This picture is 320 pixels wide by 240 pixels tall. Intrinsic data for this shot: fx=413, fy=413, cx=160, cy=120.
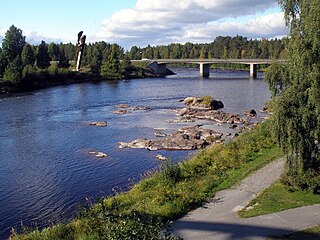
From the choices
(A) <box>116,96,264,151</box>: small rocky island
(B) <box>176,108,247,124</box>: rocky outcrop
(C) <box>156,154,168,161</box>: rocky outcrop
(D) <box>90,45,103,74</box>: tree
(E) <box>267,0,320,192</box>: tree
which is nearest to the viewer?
(E) <box>267,0,320,192</box>: tree

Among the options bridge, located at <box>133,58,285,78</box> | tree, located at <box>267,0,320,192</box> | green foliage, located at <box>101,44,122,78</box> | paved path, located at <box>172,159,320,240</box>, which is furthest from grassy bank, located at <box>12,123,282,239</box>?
green foliage, located at <box>101,44,122,78</box>

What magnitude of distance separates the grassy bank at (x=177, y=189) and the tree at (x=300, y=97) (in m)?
3.89

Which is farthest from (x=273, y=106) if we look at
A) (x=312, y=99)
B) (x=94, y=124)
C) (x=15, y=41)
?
(x=15, y=41)

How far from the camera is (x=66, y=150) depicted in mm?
36219

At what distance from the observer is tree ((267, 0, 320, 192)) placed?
660 inches

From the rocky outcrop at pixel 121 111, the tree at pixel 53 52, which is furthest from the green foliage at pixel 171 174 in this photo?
the tree at pixel 53 52

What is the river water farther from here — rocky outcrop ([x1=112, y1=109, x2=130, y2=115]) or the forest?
the forest

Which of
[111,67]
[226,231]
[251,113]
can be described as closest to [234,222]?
[226,231]

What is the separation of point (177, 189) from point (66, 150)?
60.0 ft

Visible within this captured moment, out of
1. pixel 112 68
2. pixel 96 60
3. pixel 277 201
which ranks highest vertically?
pixel 96 60

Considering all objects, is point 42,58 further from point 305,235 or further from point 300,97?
point 305,235

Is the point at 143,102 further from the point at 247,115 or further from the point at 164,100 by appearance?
the point at 247,115

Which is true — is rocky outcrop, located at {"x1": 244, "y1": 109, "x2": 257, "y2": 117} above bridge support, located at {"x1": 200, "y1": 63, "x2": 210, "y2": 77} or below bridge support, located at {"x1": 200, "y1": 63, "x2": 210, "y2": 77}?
below

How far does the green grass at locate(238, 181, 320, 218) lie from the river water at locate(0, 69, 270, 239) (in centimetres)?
1052
